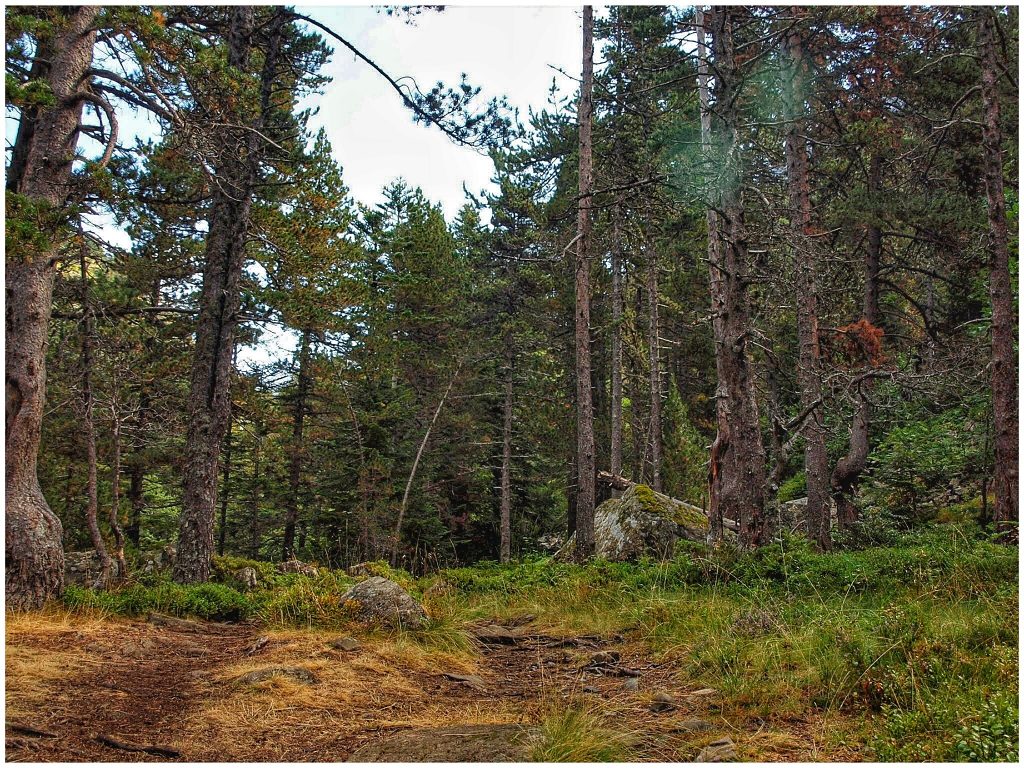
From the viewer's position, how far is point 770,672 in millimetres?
4539

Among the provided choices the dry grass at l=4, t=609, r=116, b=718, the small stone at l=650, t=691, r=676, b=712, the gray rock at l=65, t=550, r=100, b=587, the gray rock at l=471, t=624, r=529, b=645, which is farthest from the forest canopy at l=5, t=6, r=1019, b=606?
the small stone at l=650, t=691, r=676, b=712

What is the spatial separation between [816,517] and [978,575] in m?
4.95

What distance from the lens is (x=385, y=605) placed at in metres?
6.60

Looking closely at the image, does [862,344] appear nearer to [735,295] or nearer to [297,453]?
[735,295]

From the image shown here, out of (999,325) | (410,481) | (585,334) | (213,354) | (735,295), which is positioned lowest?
(410,481)

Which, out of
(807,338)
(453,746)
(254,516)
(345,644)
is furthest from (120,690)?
(254,516)

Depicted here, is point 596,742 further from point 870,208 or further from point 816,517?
point 870,208

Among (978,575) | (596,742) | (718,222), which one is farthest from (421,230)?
(596,742)

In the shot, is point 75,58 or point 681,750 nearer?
point 681,750

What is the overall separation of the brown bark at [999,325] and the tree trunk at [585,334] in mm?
6184

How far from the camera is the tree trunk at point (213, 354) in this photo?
9.25 meters

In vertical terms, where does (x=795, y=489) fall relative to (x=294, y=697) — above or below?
above

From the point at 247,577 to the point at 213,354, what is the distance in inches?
135

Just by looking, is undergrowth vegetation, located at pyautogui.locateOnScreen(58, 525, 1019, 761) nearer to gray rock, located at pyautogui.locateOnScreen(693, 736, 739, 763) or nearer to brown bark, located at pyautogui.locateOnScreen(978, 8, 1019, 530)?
gray rock, located at pyautogui.locateOnScreen(693, 736, 739, 763)
